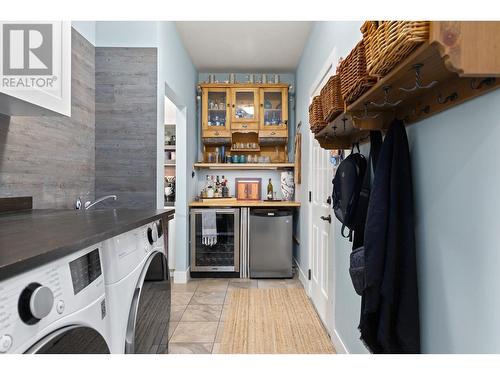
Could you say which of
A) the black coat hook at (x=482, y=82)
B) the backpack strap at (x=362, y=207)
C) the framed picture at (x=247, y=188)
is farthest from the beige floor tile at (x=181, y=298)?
the black coat hook at (x=482, y=82)

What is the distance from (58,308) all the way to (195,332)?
2.02 m

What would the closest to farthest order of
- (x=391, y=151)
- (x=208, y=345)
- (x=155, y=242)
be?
(x=391, y=151), (x=155, y=242), (x=208, y=345)

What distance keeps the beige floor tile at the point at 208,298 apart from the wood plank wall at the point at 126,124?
3.75 ft

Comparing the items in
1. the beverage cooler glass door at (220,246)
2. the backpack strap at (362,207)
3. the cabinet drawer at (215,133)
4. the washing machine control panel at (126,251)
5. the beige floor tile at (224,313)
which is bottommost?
the beige floor tile at (224,313)

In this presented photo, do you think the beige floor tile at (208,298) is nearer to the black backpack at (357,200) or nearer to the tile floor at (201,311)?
the tile floor at (201,311)

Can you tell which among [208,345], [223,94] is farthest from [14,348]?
[223,94]

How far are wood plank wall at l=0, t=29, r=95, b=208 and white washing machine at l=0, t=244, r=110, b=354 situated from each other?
1.27 metres

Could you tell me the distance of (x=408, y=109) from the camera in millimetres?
1226

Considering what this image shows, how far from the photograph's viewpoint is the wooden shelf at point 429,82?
71 centimetres

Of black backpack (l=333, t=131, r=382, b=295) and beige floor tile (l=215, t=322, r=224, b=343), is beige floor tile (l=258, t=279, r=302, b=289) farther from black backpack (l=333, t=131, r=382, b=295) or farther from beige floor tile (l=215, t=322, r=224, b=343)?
black backpack (l=333, t=131, r=382, b=295)

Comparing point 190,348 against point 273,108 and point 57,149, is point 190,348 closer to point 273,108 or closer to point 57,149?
point 57,149

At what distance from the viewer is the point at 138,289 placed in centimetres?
120
